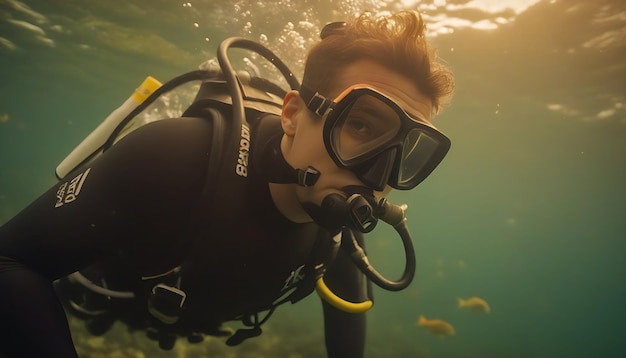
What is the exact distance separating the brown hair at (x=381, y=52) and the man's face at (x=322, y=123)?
0.07 m

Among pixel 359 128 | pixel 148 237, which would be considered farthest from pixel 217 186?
pixel 359 128

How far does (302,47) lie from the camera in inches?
579

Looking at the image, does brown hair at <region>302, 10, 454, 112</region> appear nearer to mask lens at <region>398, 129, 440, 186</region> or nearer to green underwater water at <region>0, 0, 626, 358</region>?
mask lens at <region>398, 129, 440, 186</region>

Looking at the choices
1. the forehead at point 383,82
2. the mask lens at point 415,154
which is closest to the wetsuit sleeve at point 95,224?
the forehead at point 383,82

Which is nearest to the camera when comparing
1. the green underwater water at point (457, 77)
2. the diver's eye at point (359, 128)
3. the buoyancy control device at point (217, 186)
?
the buoyancy control device at point (217, 186)

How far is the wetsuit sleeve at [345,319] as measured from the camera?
3408mm

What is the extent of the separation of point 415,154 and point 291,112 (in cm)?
96

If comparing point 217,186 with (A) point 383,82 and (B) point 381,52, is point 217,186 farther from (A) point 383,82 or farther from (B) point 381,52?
(B) point 381,52

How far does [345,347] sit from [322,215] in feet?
6.10

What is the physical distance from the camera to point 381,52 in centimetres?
248

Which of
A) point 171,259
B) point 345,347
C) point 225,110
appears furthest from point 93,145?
point 345,347

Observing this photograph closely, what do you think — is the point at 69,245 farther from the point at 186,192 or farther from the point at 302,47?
the point at 302,47

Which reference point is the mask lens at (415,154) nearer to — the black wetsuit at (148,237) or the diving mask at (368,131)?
the diving mask at (368,131)

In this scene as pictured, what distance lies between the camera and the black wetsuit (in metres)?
1.87
